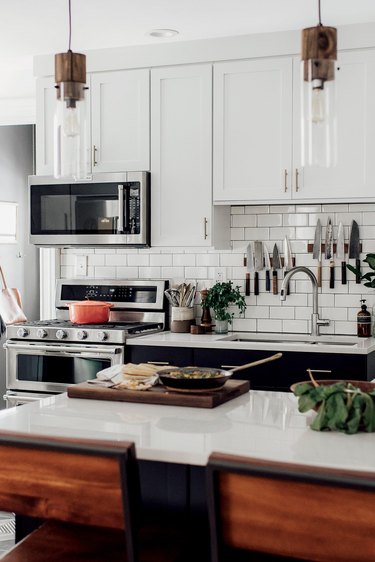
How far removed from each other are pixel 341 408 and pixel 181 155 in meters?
2.85

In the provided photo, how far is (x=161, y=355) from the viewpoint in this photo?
4.64m

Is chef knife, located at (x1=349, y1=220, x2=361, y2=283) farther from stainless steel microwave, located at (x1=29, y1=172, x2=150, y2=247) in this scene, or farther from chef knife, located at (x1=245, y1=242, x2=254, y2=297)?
stainless steel microwave, located at (x1=29, y1=172, x2=150, y2=247)

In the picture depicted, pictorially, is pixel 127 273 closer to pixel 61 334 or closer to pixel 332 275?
pixel 61 334

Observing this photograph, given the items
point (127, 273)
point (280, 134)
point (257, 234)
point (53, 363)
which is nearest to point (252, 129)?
point (280, 134)

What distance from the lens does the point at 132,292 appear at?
210 inches

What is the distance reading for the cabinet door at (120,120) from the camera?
16.2ft

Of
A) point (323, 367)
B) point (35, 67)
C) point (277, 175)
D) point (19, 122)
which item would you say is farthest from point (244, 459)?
point (19, 122)

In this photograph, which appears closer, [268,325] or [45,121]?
[268,325]

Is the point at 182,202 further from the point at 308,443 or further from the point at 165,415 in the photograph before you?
the point at 308,443

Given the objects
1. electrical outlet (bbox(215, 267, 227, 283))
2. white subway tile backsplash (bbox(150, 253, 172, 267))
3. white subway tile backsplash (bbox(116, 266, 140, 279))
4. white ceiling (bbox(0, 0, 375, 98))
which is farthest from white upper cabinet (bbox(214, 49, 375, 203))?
white subway tile backsplash (bbox(116, 266, 140, 279))

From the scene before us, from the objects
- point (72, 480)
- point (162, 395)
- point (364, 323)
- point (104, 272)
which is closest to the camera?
point (72, 480)

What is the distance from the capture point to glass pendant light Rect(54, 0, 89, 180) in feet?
7.36

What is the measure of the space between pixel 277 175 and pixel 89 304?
1.44 meters

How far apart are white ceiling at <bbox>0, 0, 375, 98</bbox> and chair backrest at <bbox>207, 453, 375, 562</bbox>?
2915 millimetres
